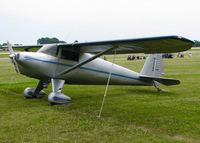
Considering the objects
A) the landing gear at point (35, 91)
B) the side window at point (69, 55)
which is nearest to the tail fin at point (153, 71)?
the side window at point (69, 55)

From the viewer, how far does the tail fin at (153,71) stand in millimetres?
13977

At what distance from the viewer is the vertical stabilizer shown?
46.9 ft

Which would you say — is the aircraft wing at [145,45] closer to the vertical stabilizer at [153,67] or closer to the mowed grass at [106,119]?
the mowed grass at [106,119]

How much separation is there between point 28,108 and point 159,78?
19.6ft

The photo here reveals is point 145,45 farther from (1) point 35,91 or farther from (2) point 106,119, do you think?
(1) point 35,91

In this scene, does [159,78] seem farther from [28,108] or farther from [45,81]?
[28,108]

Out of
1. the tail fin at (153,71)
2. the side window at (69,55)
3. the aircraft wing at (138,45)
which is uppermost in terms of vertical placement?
the aircraft wing at (138,45)

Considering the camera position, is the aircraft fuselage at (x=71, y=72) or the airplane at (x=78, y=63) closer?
the airplane at (x=78, y=63)

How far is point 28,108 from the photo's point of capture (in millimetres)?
10148

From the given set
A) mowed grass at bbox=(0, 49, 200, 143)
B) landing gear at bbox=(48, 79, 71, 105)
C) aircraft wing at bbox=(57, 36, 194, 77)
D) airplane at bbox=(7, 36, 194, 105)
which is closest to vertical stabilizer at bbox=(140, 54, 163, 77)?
airplane at bbox=(7, 36, 194, 105)

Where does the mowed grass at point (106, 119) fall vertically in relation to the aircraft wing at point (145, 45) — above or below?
below

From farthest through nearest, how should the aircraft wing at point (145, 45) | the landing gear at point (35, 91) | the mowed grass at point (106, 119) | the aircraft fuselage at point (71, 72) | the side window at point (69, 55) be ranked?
1. the landing gear at point (35, 91)
2. the side window at point (69, 55)
3. the aircraft fuselage at point (71, 72)
4. the aircraft wing at point (145, 45)
5. the mowed grass at point (106, 119)

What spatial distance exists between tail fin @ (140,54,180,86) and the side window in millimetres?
3253

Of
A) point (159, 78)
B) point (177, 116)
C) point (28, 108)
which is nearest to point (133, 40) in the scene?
point (177, 116)
